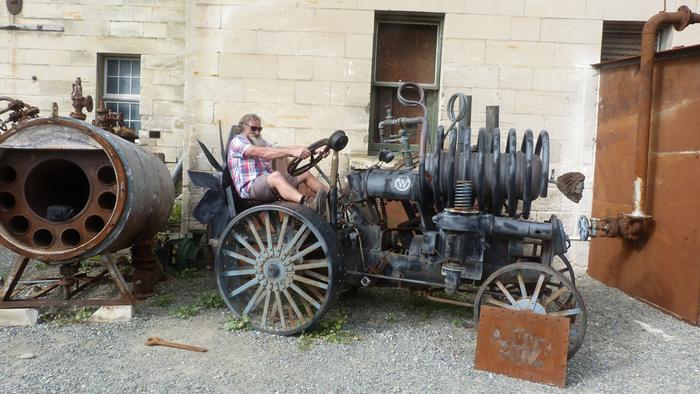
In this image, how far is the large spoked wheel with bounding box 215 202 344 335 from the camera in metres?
3.78

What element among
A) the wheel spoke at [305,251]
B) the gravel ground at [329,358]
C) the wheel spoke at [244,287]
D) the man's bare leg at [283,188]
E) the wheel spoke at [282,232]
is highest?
the man's bare leg at [283,188]

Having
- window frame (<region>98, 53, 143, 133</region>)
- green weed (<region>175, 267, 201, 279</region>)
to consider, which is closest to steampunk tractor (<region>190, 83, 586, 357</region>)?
green weed (<region>175, 267, 201, 279</region>)

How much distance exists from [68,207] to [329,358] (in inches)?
103

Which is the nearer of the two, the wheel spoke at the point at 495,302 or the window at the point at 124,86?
the wheel spoke at the point at 495,302

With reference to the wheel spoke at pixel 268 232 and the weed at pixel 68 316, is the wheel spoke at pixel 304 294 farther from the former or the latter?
the weed at pixel 68 316

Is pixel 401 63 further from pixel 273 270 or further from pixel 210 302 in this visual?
pixel 210 302

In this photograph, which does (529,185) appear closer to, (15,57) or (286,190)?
(286,190)

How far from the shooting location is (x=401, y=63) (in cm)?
621

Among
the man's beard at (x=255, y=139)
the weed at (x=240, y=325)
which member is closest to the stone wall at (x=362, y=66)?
the man's beard at (x=255, y=139)

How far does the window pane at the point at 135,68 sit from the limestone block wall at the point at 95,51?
9.5 inches

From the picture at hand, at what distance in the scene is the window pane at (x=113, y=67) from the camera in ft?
26.2

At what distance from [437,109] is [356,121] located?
95cm

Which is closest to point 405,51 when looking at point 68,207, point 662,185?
point 662,185

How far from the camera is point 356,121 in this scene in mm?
6039
